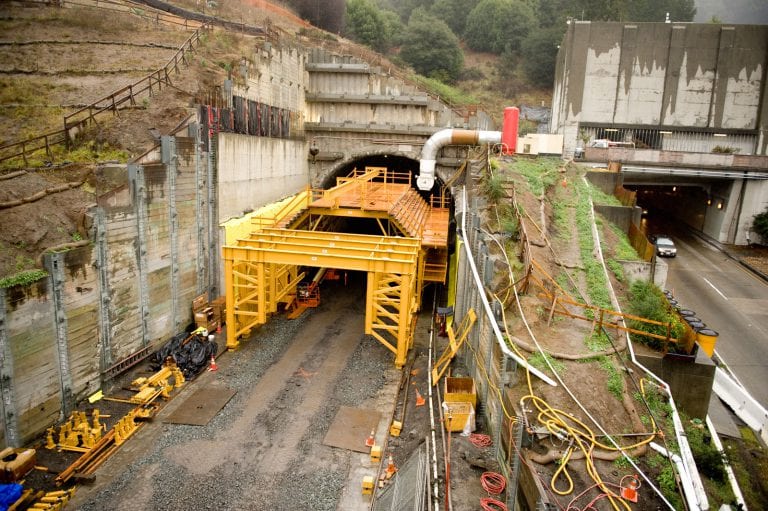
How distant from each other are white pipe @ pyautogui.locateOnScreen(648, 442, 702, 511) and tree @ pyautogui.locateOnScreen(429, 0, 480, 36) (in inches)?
2410

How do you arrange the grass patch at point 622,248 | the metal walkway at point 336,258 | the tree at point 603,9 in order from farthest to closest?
the tree at point 603,9 < the grass patch at point 622,248 < the metal walkway at point 336,258

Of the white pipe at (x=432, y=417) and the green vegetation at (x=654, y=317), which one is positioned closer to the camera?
the white pipe at (x=432, y=417)

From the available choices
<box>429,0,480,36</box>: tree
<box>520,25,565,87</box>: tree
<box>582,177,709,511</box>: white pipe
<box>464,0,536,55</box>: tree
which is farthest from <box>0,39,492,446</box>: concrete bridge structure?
<box>429,0,480,36</box>: tree

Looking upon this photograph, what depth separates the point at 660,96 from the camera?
3672 cm

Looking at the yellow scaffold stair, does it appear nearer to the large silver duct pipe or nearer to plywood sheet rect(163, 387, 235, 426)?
plywood sheet rect(163, 387, 235, 426)

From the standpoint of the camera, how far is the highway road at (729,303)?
17.6 m

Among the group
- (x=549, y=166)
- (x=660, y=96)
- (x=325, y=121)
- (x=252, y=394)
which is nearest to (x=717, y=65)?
(x=660, y=96)

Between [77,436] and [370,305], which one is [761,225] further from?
[77,436]

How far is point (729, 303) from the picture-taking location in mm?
22672

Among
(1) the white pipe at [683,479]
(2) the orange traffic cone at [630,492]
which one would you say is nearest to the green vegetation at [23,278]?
(2) the orange traffic cone at [630,492]

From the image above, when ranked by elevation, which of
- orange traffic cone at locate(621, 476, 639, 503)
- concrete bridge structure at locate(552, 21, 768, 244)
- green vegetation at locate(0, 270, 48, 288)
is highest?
concrete bridge structure at locate(552, 21, 768, 244)

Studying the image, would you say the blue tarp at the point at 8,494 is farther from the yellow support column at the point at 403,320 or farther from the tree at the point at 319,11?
the tree at the point at 319,11

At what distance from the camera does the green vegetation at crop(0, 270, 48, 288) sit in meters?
10.7

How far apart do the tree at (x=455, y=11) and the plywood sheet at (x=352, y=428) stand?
58814 millimetres
